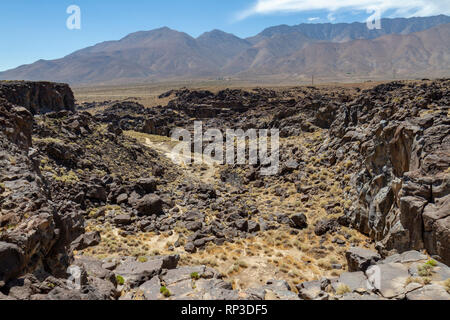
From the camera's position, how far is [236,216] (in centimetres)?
1980

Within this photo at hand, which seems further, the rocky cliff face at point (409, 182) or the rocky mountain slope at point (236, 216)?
the rocky cliff face at point (409, 182)

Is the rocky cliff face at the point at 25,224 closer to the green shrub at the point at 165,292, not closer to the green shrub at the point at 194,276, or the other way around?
the green shrub at the point at 165,292

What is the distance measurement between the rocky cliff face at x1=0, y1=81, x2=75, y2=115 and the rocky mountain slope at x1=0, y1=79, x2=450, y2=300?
1886cm

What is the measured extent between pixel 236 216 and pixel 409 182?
426 inches

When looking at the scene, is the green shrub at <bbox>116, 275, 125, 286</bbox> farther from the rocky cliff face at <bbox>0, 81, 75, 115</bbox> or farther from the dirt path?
the rocky cliff face at <bbox>0, 81, 75, 115</bbox>

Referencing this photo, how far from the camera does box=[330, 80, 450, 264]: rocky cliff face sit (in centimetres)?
1051

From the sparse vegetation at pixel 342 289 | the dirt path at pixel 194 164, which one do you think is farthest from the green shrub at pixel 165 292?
the dirt path at pixel 194 164

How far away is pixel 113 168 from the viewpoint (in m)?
27.2

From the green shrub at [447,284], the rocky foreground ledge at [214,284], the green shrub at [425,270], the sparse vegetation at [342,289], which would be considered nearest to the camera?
the rocky foreground ledge at [214,284]

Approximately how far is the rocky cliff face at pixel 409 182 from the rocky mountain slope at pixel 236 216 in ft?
0.19

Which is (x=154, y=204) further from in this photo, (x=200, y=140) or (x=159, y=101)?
(x=159, y=101)

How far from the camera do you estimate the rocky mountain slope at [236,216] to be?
8.92 m

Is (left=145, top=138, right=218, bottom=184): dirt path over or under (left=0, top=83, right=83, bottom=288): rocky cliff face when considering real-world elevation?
under

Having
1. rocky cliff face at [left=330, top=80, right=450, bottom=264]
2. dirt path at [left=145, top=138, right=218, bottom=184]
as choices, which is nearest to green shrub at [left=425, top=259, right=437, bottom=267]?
rocky cliff face at [left=330, top=80, right=450, bottom=264]
